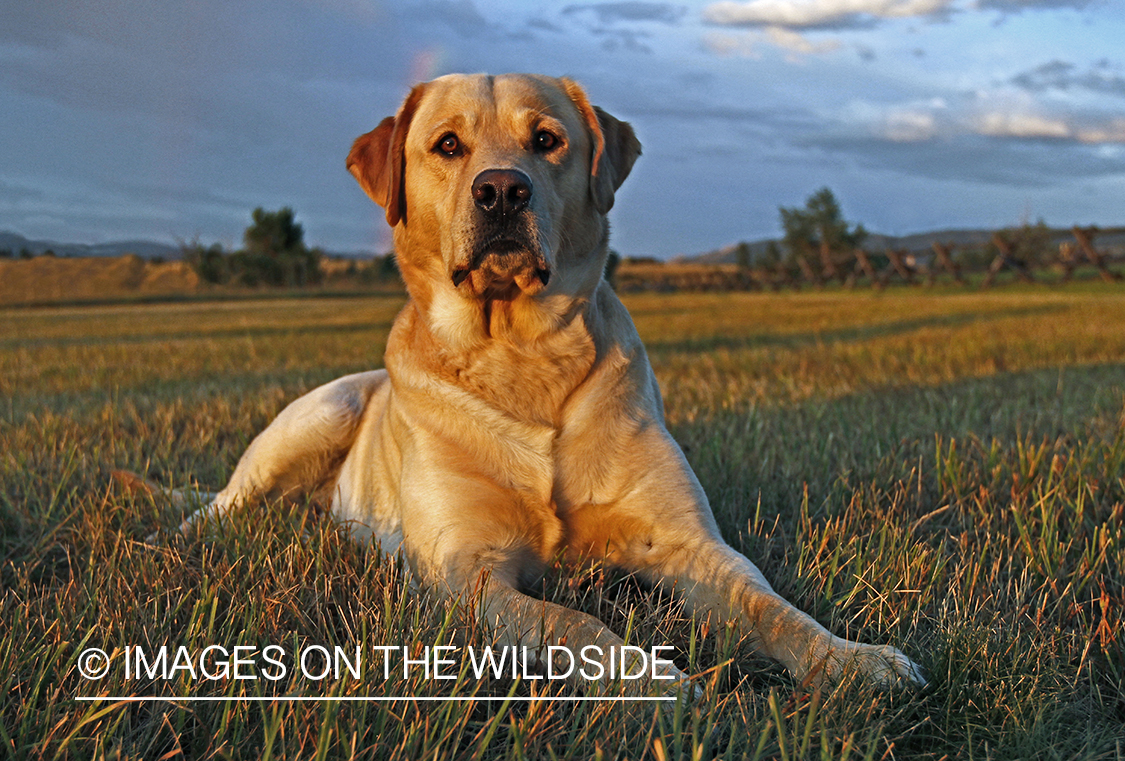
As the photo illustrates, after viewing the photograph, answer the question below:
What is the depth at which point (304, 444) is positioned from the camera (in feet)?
11.4

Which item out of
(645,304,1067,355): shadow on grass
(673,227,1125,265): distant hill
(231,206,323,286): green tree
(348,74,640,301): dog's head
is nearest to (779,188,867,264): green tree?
(673,227,1125,265): distant hill

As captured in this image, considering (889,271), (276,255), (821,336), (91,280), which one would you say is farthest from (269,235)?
(821,336)

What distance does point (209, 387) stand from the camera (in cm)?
714

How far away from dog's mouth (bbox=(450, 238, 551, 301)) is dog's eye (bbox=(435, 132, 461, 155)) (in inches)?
17.3

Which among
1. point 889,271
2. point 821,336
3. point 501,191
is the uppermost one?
point 889,271

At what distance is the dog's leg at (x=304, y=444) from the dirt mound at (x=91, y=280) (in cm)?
3304

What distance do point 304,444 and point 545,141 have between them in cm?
171

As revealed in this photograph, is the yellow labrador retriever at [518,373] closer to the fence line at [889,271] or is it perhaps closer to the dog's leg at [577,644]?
the dog's leg at [577,644]

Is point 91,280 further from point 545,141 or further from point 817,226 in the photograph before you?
point 817,226

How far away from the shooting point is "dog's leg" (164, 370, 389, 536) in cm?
342

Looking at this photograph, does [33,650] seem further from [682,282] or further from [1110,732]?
[682,282]

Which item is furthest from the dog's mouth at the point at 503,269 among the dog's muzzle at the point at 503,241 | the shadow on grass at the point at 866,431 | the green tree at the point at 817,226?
the green tree at the point at 817,226

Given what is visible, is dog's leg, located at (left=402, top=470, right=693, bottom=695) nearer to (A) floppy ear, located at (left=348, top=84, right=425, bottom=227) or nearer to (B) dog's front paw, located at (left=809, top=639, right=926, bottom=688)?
(B) dog's front paw, located at (left=809, top=639, right=926, bottom=688)

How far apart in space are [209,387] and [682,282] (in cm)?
4400
